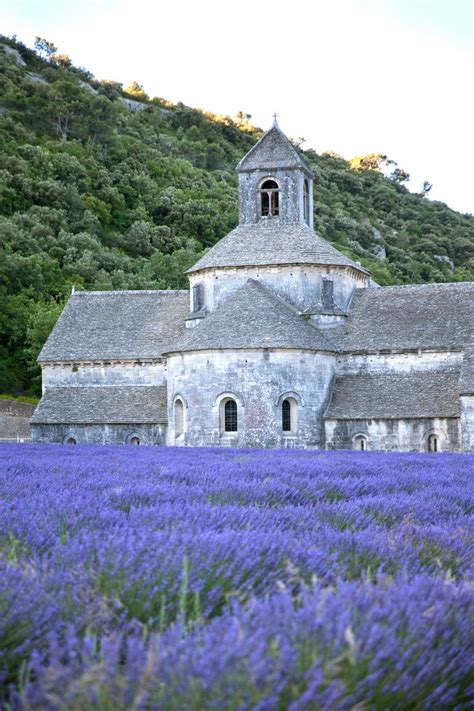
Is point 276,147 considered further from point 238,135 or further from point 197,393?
point 238,135

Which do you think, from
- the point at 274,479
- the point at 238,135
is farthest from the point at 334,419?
the point at 238,135

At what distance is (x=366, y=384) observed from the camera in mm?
37531

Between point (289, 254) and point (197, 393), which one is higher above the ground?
point (289, 254)

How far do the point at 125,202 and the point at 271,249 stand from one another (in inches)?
2284

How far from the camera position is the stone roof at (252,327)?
35812 millimetres

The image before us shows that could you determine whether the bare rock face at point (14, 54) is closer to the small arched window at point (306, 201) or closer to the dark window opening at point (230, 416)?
the small arched window at point (306, 201)

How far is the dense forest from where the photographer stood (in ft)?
213

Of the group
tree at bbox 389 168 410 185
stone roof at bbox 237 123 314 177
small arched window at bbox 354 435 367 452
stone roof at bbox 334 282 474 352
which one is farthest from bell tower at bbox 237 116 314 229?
tree at bbox 389 168 410 185

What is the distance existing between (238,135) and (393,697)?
5655 inches

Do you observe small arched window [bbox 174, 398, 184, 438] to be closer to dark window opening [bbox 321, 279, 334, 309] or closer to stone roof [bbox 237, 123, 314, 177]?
dark window opening [bbox 321, 279, 334, 309]

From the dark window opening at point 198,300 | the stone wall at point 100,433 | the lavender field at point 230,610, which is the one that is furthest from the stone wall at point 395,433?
the lavender field at point 230,610

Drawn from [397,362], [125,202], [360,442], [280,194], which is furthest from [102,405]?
[125,202]

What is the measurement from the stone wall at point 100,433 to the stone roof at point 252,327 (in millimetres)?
4034

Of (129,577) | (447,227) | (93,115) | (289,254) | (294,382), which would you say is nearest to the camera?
(129,577)
